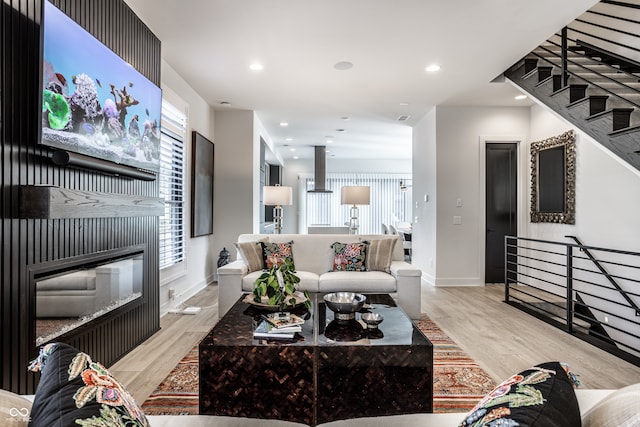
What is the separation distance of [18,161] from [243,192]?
13.5 feet

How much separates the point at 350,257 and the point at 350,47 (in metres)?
2.07

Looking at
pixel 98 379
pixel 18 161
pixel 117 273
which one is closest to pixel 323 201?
pixel 117 273

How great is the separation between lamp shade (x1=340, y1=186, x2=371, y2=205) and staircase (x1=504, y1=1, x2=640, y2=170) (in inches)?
90.2

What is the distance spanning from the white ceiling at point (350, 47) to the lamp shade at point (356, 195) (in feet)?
4.16

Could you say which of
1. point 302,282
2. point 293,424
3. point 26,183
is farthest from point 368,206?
point 293,424

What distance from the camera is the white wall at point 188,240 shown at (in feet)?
13.4

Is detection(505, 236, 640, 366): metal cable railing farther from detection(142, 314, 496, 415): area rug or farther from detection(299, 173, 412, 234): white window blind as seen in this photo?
detection(299, 173, 412, 234): white window blind

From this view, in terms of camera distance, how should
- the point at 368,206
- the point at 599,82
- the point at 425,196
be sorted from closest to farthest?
the point at 599,82 → the point at 425,196 → the point at 368,206

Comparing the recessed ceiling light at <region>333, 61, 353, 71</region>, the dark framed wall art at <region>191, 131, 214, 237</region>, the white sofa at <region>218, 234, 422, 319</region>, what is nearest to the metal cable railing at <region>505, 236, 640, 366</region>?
the white sofa at <region>218, 234, 422, 319</region>

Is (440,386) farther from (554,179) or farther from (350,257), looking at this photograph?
(554,179)

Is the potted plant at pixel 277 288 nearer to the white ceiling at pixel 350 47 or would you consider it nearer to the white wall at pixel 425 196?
the white ceiling at pixel 350 47

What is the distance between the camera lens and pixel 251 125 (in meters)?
6.10

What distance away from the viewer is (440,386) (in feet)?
7.86

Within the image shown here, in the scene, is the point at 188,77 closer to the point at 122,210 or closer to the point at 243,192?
the point at 243,192
